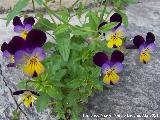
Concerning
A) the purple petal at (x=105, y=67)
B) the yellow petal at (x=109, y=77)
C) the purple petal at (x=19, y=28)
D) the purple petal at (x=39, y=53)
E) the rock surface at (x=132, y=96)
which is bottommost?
the rock surface at (x=132, y=96)

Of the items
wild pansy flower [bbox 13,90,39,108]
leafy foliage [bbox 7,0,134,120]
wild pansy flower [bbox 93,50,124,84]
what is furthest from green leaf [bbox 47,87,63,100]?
wild pansy flower [bbox 93,50,124,84]

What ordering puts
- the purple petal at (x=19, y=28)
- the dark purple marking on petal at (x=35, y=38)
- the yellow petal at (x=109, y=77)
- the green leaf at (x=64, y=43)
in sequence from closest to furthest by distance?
the dark purple marking on petal at (x=35, y=38), the green leaf at (x=64, y=43), the yellow petal at (x=109, y=77), the purple petal at (x=19, y=28)

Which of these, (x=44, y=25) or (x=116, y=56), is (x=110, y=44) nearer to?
(x=116, y=56)

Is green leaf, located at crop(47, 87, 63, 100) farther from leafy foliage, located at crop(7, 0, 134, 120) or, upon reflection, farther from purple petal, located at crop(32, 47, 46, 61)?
purple petal, located at crop(32, 47, 46, 61)

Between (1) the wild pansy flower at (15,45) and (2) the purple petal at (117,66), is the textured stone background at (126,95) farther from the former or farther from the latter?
(1) the wild pansy flower at (15,45)

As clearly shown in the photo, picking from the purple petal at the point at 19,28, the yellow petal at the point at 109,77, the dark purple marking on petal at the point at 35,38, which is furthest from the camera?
the purple petal at the point at 19,28

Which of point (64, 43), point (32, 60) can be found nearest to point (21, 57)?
point (32, 60)

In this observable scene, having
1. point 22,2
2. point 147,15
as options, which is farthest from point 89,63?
point 147,15

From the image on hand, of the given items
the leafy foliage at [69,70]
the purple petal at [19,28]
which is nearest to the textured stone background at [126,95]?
the leafy foliage at [69,70]

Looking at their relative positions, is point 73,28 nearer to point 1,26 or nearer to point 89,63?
point 89,63
